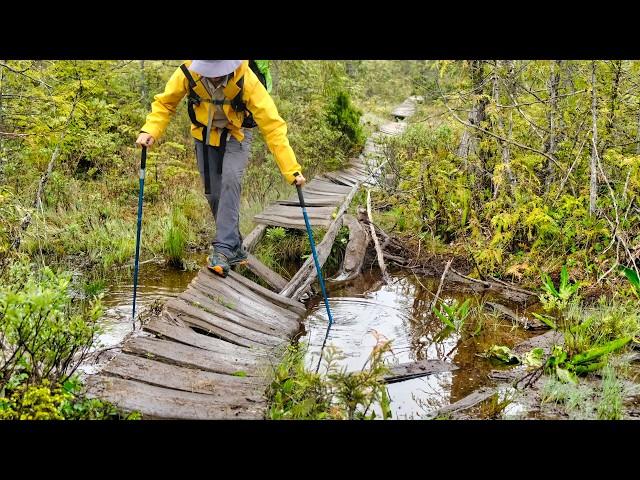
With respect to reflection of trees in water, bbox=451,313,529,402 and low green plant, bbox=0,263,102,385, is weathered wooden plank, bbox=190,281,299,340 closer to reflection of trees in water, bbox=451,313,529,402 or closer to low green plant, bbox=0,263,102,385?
reflection of trees in water, bbox=451,313,529,402

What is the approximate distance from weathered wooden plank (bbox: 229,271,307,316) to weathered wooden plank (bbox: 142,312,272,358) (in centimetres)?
136

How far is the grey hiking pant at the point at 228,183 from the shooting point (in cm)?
609

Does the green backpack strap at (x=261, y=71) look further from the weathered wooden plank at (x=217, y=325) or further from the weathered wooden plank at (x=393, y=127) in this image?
the weathered wooden plank at (x=393, y=127)

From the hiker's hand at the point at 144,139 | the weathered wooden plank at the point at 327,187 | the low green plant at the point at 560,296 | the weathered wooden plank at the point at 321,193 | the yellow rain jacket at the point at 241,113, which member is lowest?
the weathered wooden plank at the point at 327,187

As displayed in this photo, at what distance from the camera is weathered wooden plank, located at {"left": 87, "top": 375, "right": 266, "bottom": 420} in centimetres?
369

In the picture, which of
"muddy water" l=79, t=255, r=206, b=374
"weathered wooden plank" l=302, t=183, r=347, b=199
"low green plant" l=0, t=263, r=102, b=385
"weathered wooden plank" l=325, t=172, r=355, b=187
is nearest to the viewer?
"low green plant" l=0, t=263, r=102, b=385

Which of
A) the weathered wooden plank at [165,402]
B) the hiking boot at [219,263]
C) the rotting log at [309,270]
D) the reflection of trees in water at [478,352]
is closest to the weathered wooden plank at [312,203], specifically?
the rotting log at [309,270]

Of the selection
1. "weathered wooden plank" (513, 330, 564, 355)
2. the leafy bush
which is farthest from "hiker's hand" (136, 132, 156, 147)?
the leafy bush

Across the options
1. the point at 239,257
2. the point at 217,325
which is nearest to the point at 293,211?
the point at 239,257

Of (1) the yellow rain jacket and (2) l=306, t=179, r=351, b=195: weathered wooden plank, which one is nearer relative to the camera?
(1) the yellow rain jacket

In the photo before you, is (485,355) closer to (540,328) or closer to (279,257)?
(540,328)

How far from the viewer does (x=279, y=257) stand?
335 inches

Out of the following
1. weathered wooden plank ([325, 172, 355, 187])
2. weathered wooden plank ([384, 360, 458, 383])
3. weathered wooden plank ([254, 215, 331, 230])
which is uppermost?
weathered wooden plank ([254, 215, 331, 230])
